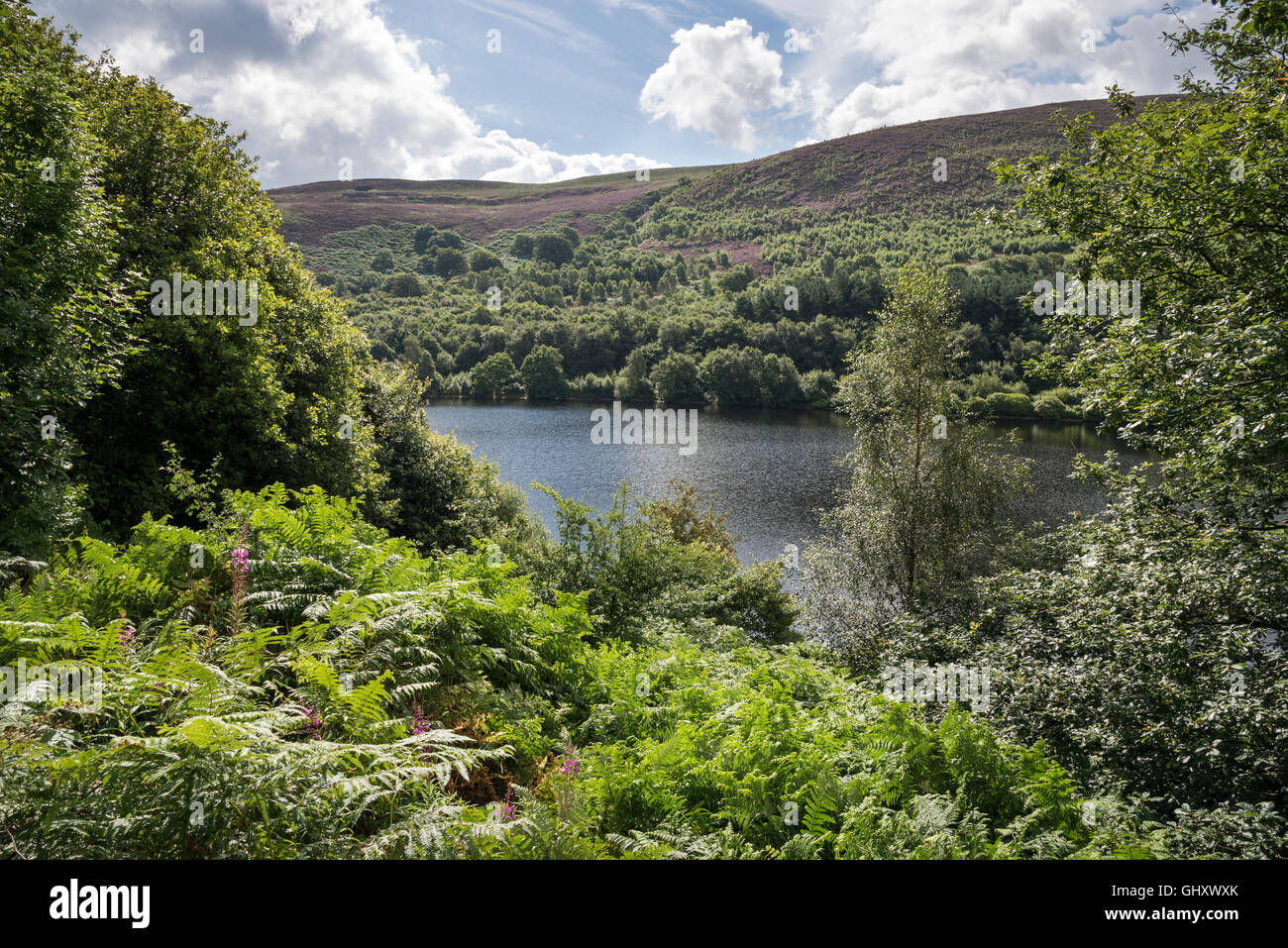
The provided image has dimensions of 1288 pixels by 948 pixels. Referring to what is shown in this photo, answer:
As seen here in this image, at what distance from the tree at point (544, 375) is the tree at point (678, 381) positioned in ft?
47.9

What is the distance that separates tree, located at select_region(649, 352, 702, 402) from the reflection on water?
12016mm

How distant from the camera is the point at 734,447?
5519 centimetres

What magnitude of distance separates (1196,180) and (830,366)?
79.7 meters

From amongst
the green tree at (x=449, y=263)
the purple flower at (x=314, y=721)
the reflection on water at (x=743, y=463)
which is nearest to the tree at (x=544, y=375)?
the reflection on water at (x=743, y=463)

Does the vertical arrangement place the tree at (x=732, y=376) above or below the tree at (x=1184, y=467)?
above

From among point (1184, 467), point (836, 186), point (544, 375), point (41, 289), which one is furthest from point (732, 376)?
point (836, 186)

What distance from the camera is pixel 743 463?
1964 inches

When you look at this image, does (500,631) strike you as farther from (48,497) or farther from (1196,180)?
(1196,180)

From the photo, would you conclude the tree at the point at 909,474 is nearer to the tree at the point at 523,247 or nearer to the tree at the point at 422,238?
the tree at the point at 422,238

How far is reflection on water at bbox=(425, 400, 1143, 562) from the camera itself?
37.1m

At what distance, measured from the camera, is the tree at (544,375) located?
299 ft

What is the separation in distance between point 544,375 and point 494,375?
7.07 meters

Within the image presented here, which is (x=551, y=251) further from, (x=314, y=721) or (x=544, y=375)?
(x=314, y=721)

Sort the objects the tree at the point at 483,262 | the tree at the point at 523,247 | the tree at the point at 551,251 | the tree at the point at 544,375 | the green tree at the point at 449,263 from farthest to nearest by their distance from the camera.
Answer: the tree at the point at 523,247 < the tree at the point at 551,251 < the tree at the point at 483,262 < the green tree at the point at 449,263 < the tree at the point at 544,375
